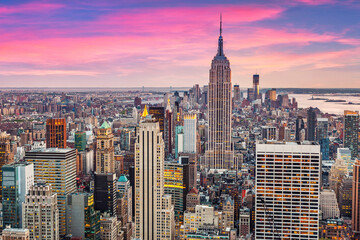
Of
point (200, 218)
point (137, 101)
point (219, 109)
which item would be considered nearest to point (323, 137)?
point (137, 101)

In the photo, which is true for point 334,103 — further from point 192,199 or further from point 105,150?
point 105,150

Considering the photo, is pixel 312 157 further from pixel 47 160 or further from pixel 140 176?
pixel 47 160

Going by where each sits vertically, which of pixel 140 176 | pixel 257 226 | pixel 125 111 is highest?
pixel 125 111

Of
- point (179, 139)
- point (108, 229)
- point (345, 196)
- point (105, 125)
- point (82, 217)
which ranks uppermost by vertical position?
point (105, 125)

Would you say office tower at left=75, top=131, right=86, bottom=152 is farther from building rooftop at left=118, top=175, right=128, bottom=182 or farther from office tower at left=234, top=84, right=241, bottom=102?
office tower at left=234, top=84, right=241, bottom=102

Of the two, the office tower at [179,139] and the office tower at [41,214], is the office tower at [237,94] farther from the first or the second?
the office tower at [41,214]

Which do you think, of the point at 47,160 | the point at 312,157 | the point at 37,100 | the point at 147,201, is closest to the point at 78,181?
the point at 47,160

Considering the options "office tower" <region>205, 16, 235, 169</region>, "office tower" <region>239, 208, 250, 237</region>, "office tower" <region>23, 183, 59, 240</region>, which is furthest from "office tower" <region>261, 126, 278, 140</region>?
"office tower" <region>23, 183, 59, 240</region>
